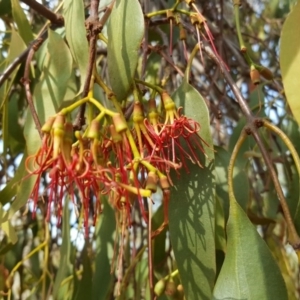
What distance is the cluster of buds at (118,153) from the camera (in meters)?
0.50

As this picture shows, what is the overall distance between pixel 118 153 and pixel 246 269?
164 mm

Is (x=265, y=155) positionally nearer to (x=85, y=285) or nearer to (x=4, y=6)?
(x=85, y=285)

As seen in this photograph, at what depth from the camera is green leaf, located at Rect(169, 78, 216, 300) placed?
0.58 meters

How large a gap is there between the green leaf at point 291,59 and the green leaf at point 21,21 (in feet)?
1.61

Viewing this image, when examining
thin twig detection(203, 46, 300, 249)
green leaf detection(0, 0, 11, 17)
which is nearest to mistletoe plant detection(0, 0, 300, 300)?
thin twig detection(203, 46, 300, 249)

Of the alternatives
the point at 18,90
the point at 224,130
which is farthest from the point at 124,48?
the point at 224,130

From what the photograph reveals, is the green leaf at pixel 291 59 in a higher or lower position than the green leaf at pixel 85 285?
higher

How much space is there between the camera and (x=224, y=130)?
1.65 meters

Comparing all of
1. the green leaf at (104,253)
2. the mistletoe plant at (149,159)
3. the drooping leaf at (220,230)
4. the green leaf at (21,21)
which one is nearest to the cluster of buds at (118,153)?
the mistletoe plant at (149,159)

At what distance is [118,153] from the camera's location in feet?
1.73

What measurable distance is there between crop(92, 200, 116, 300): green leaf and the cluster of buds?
9.7 inches

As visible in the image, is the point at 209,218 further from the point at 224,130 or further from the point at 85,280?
the point at 224,130

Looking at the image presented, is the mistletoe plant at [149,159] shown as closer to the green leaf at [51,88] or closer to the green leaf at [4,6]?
the green leaf at [51,88]

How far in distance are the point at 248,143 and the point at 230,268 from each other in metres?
0.47
